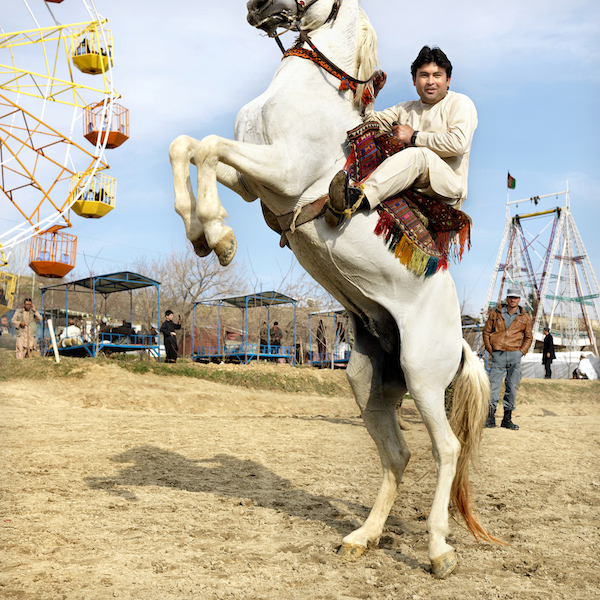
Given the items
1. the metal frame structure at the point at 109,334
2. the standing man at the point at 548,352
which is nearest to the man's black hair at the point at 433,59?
the metal frame structure at the point at 109,334

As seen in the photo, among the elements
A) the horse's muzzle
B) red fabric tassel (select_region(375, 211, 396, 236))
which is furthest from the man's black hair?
red fabric tassel (select_region(375, 211, 396, 236))

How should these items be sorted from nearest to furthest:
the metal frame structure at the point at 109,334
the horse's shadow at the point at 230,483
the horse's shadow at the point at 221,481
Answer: the horse's shadow at the point at 230,483, the horse's shadow at the point at 221,481, the metal frame structure at the point at 109,334

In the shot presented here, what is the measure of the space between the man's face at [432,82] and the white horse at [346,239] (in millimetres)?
354

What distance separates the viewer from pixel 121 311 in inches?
1544

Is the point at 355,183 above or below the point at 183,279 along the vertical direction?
below

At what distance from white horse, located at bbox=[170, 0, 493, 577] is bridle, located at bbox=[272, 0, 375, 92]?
0.02 meters

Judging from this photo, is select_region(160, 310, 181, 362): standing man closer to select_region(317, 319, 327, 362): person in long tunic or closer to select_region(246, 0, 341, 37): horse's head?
select_region(317, 319, 327, 362): person in long tunic

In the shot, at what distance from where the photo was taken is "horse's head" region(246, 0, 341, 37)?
282cm

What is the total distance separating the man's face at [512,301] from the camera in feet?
28.7

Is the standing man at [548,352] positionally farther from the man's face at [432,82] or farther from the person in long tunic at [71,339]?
the man's face at [432,82]

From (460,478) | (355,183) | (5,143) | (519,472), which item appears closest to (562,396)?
(519,472)

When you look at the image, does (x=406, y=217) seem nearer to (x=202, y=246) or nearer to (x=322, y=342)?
(x=202, y=246)

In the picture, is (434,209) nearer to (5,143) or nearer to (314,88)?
(314,88)

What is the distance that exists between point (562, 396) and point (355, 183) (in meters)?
17.5
